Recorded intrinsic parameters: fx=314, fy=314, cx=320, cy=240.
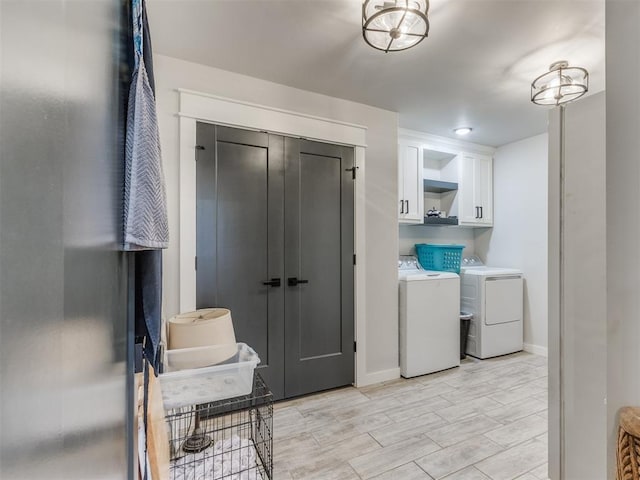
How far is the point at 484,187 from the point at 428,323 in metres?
2.09

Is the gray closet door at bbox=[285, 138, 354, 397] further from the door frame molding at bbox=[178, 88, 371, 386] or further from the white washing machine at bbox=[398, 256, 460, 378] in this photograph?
the white washing machine at bbox=[398, 256, 460, 378]

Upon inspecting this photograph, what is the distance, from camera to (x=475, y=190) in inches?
157

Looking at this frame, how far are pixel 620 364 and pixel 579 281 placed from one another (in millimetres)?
617

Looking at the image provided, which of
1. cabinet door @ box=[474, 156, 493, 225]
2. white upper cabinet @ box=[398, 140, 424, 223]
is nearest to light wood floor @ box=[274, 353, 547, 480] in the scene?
white upper cabinet @ box=[398, 140, 424, 223]

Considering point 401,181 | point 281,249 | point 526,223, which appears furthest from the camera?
point 526,223

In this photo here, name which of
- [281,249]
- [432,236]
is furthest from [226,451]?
[432,236]

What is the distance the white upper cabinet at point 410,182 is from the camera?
3.35 m

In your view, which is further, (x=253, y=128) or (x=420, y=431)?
(x=253, y=128)

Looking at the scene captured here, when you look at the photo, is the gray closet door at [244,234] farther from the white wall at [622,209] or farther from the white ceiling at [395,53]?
the white wall at [622,209]

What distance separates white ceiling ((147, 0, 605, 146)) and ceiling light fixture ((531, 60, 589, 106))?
0.06 metres

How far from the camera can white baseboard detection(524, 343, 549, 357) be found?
11.7 ft

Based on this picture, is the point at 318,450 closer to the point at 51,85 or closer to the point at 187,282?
the point at 187,282

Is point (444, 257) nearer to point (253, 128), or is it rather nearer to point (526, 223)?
point (526, 223)

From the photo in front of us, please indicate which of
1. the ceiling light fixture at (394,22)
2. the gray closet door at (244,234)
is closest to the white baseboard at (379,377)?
the gray closet door at (244,234)
